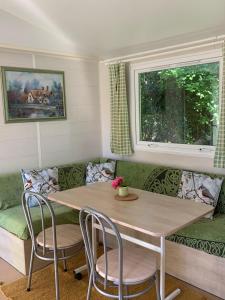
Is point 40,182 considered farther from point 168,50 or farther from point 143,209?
point 168,50

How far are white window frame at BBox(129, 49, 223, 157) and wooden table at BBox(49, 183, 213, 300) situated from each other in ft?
3.37

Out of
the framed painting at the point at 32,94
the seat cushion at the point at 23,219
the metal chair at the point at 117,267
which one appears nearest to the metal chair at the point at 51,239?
the seat cushion at the point at 23,219

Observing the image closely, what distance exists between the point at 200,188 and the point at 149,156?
100 centimetres

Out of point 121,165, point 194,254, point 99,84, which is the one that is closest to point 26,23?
point 99,84

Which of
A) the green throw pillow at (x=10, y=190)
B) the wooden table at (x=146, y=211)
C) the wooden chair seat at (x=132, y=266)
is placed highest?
the wooden table at (x=146, y=211)

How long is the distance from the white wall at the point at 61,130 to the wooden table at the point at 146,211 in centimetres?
111

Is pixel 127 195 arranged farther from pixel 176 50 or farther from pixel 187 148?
pixel 176 50

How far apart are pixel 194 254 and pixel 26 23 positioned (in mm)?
2875

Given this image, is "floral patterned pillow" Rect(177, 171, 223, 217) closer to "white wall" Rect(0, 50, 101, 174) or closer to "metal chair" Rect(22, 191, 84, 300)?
"metal chair" Rect(22, 191, 84, 300)

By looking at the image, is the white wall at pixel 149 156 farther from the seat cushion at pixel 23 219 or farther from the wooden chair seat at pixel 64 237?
the wooden chair seat at pixel 64 237

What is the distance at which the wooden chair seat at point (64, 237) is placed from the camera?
2328 millimetres

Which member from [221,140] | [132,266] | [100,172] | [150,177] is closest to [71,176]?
[100,172]

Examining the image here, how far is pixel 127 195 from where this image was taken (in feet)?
8.13

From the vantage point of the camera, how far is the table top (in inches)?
72.8
